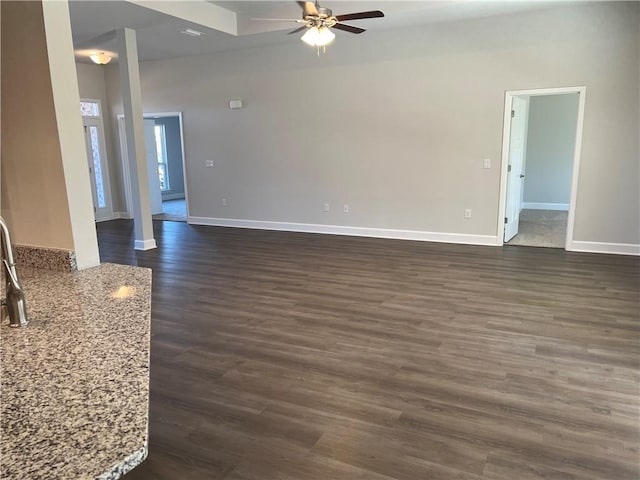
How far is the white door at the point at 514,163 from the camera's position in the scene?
6.15 metres

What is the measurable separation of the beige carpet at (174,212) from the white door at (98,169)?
3.23 ft

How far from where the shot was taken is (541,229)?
733cm

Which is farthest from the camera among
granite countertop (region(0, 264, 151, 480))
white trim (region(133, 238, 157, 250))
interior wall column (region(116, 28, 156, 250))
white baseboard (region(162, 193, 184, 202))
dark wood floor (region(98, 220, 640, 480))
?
white baseboard (region(162, 193, 184, 202))

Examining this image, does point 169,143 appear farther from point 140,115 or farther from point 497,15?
point 497,15

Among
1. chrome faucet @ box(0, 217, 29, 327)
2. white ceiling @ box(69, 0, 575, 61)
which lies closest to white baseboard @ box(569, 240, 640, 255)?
white ceiling @ box(69, 0, 575, 61)

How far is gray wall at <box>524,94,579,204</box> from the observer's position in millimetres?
8742

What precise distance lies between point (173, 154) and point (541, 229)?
9.13 metres

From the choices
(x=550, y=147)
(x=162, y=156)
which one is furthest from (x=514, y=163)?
(x=162, y=156)

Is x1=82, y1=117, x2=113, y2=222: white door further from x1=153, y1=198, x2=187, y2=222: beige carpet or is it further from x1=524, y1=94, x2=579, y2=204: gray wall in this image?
x1=524, y1=94, x2=579, y2=204: gray wall

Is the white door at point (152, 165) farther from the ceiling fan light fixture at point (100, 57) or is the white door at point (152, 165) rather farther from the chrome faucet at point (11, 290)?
the chrome faucet at point (11, 290)

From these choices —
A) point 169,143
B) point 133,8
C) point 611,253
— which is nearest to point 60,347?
point 133,8

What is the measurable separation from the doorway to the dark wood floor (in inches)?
182

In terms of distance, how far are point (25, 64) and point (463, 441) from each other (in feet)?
8.46

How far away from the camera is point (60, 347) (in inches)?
51.1
